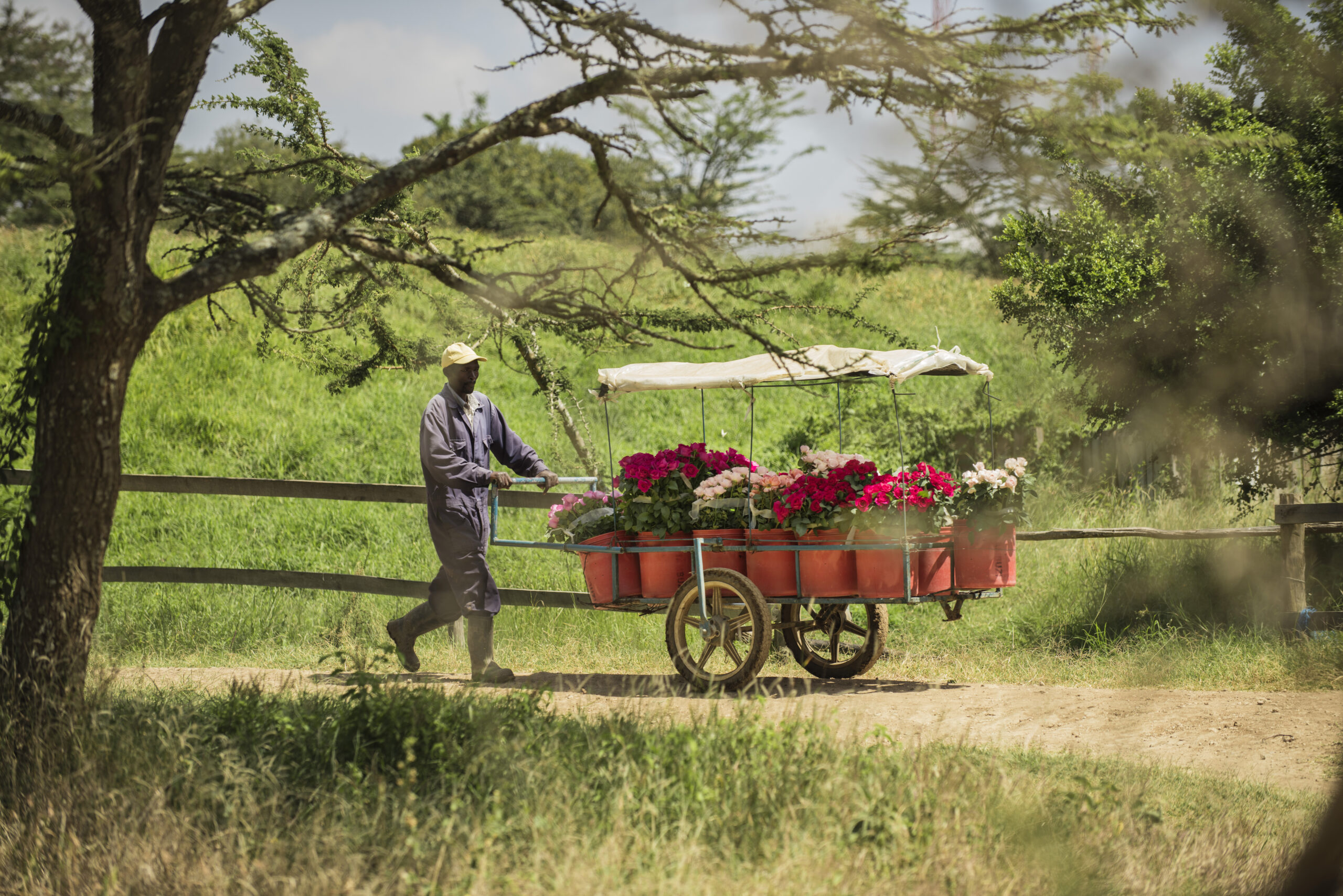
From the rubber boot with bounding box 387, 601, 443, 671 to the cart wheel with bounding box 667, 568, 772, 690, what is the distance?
1776mm

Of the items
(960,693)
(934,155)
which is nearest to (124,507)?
(960,693)

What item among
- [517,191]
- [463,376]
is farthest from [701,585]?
[517,191]

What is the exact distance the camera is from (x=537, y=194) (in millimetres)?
34531

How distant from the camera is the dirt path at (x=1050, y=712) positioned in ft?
19.1

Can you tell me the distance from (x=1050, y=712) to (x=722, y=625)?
219cm

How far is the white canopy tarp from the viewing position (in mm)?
6879

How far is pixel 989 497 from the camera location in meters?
7.00

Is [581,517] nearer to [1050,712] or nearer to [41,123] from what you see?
[1050,712]

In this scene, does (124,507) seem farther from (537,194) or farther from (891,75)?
(537,194)

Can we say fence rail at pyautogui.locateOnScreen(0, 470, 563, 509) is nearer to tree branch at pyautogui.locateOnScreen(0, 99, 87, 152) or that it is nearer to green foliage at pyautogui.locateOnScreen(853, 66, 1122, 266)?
tree branch at pyautogui.locateOnScreen(0, 99, 87, 152)

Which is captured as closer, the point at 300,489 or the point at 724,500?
the point at 724,500

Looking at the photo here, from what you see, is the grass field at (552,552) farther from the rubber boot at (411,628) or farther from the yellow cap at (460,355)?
the yellow cap at (460,355)

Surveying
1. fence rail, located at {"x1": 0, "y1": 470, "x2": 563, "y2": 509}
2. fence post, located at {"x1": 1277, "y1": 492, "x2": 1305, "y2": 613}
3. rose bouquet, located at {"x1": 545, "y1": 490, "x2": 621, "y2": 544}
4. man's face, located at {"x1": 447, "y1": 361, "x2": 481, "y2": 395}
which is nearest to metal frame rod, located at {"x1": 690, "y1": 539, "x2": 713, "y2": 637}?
rose bouquet, located at {"x1": 545, "y1": 490, "x2": 621, "y2": 544}

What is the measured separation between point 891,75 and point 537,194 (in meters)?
31.7
